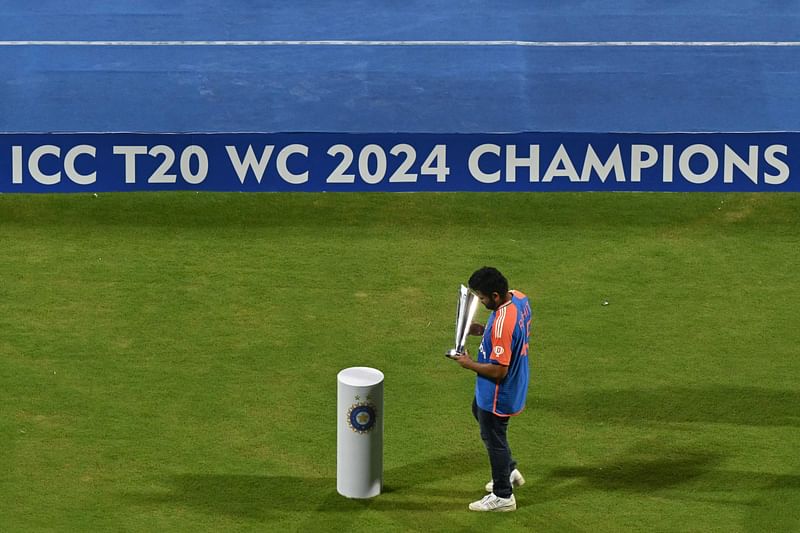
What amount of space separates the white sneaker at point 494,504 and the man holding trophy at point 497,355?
0.57ft

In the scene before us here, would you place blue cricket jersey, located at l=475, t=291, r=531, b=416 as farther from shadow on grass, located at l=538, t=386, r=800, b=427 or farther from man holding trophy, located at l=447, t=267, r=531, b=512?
shadow on grass, located at l=538, t=386, r=800, b=427

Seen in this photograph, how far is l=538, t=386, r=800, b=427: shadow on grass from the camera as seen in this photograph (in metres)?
11.1

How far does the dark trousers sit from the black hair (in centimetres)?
77

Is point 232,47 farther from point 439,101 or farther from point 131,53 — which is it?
point 439,101

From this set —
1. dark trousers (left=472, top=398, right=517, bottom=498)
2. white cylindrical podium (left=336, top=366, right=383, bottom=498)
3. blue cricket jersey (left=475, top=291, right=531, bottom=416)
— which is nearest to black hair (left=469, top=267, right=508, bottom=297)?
blue cricket jersey (left=475, top=291, right=531, bottom=416)

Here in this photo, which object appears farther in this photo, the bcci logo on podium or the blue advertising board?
the blue advertising board

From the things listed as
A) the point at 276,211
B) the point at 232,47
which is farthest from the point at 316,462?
the point at 232,47

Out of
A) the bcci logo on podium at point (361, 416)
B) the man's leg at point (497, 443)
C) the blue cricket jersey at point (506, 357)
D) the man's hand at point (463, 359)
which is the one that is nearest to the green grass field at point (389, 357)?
the man's leg at point (497, 443)

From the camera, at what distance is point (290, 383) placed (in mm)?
11609

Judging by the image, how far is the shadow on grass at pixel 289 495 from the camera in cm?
970

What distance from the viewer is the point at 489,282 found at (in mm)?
9234

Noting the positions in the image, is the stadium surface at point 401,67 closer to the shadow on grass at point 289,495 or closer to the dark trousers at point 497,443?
the shadow on grass at point 289,495

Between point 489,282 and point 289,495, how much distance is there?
202 cm

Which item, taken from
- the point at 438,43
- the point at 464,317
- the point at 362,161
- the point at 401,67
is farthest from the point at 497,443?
the point at 438,43
